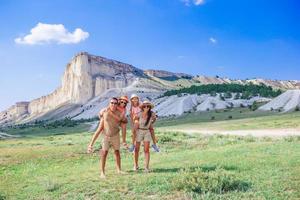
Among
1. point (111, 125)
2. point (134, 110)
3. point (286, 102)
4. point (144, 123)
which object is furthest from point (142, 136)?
point (286, 102)

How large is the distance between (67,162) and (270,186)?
1179 cm

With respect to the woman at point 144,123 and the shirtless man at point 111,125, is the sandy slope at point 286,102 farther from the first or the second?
the shirtless man at point 111,125

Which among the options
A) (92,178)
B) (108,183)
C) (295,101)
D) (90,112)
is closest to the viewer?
(108,183)

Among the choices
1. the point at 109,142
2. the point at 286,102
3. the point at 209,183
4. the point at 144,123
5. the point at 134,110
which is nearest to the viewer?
the point at 209,183

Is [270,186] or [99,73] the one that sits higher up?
[99,73]

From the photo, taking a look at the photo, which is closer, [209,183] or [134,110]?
[209,183]

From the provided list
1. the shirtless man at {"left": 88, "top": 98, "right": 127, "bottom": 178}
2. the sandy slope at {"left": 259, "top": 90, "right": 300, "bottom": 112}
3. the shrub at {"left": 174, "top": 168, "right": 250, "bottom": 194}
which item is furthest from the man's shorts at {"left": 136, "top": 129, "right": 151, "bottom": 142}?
the sandy slope at {"left": 259, "top": 90, "right": 300, "bottom": 112}

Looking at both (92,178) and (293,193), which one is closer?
(293,193)

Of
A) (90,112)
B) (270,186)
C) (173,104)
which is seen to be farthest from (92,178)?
(90,112)

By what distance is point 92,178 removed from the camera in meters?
13.1

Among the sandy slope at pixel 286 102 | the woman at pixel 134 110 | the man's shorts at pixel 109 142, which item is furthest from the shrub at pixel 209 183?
the sandy slope at pixel 286 102

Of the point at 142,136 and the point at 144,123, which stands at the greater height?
the point at 144,123

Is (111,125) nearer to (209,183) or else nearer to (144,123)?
(144,123)

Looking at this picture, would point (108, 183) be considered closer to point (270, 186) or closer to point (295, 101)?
point (270, 186)
